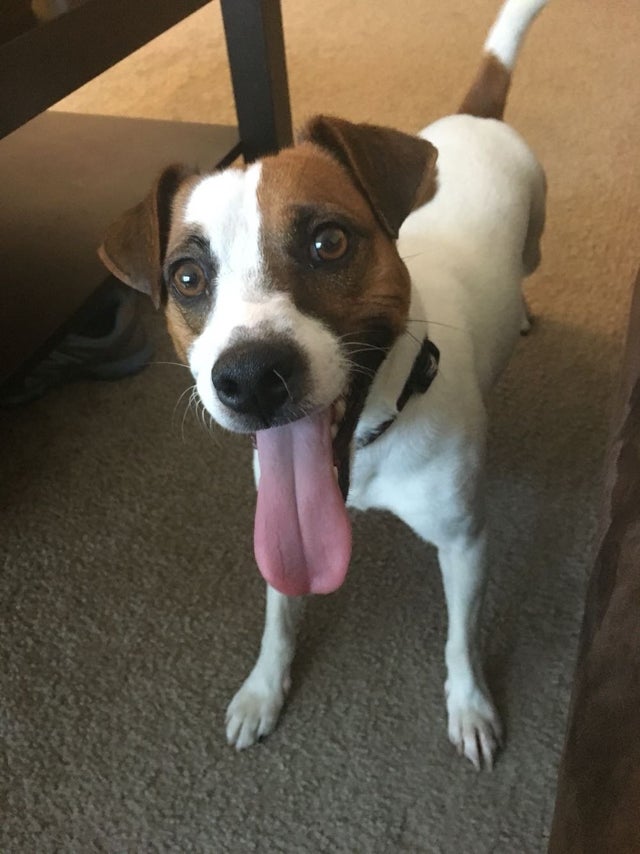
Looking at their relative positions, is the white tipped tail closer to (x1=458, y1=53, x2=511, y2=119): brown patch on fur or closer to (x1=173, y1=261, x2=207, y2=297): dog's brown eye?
(x1=458, y1=53, x2=511, y2=119): brown patch on fur

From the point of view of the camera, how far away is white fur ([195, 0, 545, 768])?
3.52 feet

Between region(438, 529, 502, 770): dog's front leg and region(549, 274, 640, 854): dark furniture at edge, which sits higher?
region(549, 274, 640, 854): dark furniture at edge

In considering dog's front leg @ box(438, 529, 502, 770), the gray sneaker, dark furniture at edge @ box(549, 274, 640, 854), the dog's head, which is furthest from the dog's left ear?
the gray sneaker

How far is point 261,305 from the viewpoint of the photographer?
1.03m

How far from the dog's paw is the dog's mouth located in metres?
0.44

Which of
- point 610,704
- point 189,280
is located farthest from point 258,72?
point 610,704

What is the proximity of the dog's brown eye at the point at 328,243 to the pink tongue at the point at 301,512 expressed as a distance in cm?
22

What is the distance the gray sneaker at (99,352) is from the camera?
7.16 ft

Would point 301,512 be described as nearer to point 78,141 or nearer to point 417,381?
point 417,381

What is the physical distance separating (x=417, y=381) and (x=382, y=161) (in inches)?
13.0

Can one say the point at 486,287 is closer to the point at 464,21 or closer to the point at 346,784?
the point at 346,784

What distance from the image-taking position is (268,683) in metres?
1.54

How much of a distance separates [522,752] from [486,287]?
870 millimetres

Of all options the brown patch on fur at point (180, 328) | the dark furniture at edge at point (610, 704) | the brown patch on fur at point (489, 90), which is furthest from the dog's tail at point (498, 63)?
the dark furniture at edge at point (610, 704)
